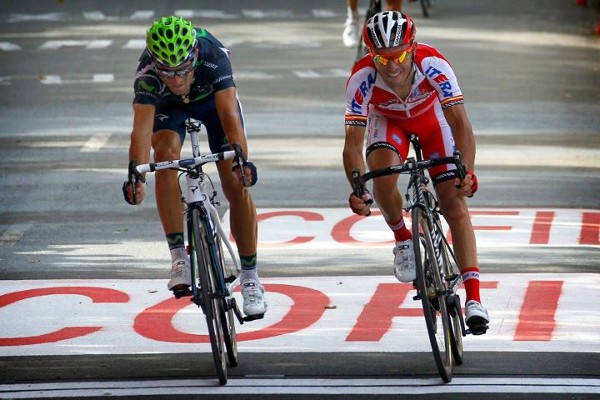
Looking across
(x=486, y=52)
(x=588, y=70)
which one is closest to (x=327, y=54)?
(x=486, y=52)

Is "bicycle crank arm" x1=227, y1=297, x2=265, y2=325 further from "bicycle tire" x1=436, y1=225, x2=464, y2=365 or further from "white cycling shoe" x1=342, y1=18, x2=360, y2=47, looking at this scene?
"white cycling shoe" x1=342, y1=18, x2=360, y2=47

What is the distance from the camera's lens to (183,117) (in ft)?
27.9

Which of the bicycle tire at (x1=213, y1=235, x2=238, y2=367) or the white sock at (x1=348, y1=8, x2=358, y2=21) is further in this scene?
the white sock at (x1=348, y1=8, x2=358, y2=21)

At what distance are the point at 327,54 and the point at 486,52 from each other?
2441 millimetres

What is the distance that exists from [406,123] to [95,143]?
8.32 m

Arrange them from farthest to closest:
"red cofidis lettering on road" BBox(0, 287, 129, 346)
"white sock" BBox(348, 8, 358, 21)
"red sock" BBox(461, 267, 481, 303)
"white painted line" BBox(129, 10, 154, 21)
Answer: "white painted line" BBox(129, 10, 154, 21)
"white sock" BBox(348, 8, 358, 21)
"red cofidis lettering on road" BBox(0, 287, 129, 346)
"red sock" BBox(461, 267, 481, 303)

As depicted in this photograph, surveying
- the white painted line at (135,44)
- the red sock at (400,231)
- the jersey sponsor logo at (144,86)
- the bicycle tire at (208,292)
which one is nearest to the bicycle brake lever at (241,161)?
the bicycle tire at (208,292)

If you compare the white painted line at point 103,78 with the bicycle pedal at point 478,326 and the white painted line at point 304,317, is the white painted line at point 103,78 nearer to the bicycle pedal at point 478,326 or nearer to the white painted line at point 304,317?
the white painted line at point 304,317

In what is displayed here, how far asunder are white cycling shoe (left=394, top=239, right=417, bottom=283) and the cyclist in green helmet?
0.80m

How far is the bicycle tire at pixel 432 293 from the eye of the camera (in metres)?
7.74

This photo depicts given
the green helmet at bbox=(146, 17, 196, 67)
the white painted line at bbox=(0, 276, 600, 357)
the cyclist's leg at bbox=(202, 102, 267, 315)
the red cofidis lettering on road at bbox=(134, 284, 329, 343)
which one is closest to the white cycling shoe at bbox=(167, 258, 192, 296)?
the cyclist's leg at bbox=(202, 102, 267, 315)

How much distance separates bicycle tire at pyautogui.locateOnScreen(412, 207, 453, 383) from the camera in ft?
→ 25.4

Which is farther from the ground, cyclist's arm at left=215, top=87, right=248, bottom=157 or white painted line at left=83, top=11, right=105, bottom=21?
cyclist's arm at left=215, top=87, right=248, bottom=157

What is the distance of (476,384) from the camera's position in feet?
25.7
